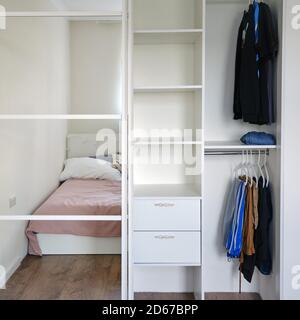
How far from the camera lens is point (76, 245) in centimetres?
244

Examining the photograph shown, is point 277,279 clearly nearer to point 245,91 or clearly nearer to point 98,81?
point 245,91

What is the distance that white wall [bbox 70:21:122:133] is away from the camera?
2.31m

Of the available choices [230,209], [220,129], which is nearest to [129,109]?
[220,129]

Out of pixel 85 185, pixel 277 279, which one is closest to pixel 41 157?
pixel 85 185

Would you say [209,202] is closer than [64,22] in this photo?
No

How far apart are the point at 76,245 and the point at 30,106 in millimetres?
934

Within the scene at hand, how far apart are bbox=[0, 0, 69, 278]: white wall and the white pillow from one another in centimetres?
6

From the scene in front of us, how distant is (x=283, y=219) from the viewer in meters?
2.34

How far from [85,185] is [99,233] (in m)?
0.32

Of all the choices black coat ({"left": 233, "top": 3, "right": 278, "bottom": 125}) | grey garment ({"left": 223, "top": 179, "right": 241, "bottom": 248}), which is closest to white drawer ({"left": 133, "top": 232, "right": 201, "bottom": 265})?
grey garment ({"left": 223, "top": 179, "right": 241, "bottom": 248})

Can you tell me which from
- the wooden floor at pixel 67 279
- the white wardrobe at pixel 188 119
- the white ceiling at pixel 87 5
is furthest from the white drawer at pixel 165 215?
the white ceiling at pixel 87 5

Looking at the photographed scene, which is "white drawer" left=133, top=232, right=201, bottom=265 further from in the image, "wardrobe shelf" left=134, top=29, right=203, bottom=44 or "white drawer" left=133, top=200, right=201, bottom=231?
"wardrobe shelf" left=134, top=29, right=203, bottom=44

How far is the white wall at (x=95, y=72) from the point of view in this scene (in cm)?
231

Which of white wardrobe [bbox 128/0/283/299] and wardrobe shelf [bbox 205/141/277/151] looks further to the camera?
white wardrobe [bbox 128/0/283/299]
